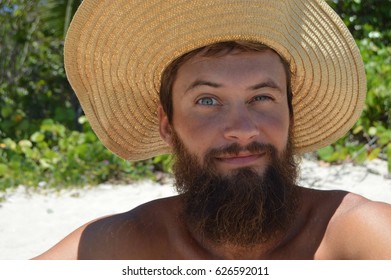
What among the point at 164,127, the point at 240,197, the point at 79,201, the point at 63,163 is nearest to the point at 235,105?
the point at 240,197

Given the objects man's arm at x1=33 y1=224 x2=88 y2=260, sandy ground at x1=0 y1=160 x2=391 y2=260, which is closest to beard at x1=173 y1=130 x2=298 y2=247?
man's arm at x1=33 y1=224 x2=88 y2=260

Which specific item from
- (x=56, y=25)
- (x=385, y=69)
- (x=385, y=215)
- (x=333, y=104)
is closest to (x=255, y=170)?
(x=385, y=215)

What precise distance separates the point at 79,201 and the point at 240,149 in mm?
3030

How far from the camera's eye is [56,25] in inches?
270

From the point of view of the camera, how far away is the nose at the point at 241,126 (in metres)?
2.02

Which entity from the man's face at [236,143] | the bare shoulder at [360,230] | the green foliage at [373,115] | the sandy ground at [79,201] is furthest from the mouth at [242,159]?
the green foliage at [373,115]

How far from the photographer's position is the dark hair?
215 cm

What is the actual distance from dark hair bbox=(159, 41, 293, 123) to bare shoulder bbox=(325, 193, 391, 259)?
0.42 metres

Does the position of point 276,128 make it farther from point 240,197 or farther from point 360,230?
point 360,230

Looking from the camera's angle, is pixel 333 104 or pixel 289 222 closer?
pixel 289 222

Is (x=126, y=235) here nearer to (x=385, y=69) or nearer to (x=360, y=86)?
(x=360, y=86)

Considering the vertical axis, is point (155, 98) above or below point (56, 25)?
below

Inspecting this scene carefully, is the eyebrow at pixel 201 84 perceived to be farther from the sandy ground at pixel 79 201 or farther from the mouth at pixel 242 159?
the sandy ground at pixel 79 201
